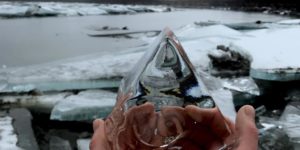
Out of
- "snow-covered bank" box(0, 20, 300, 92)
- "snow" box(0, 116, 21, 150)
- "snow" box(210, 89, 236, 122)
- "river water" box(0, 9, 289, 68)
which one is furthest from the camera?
"river water" box(0, 9, 289, 68)

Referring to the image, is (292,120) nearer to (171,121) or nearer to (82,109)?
(82,109)

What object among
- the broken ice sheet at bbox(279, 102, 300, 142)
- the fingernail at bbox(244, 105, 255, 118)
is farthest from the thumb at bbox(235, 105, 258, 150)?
the broken ice sheet at bbox(279, 102, 300, 142)

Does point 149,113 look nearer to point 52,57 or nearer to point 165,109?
point 165,109

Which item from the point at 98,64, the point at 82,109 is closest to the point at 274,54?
the point at 98,64

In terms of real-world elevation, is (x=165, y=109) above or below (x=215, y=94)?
above

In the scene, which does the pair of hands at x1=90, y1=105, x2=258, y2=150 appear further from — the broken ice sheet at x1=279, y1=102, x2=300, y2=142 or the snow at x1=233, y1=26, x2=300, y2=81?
the snow at x1=233, y1=26, x2=300, y2=81

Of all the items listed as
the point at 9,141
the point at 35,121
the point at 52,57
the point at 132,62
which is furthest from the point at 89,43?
the point at 9,141
